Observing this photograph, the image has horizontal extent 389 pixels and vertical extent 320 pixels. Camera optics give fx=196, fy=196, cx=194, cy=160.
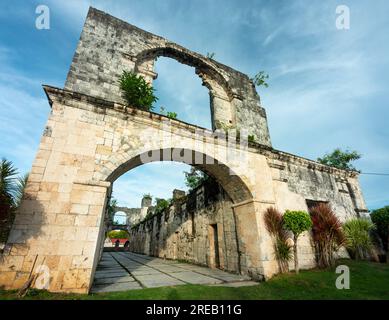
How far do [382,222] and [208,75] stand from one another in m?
11.2

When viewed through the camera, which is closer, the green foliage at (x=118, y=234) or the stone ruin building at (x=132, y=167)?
the stone ruin building at (x=132, y=167)

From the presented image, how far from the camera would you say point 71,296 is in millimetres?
3441

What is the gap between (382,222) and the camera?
32.1 feet

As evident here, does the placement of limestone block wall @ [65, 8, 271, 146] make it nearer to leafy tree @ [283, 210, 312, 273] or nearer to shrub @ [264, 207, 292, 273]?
shrub @ [264, 207, 292, 273]

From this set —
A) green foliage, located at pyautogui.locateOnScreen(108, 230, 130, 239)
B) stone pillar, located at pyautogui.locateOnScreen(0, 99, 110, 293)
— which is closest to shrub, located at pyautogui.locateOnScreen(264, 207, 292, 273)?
stone pillar, located at pyautogui.locateOnScreen(0, 99, 110, 293)

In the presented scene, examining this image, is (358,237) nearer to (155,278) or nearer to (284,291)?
(284,291)

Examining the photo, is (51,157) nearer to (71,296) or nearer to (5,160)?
(5,160)

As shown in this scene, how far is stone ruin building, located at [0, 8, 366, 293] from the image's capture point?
12.3 feet

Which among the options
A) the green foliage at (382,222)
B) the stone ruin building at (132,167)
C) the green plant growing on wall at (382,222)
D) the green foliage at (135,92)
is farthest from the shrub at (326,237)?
the green foliage at (135,92)

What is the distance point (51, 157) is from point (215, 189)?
6.28 metres

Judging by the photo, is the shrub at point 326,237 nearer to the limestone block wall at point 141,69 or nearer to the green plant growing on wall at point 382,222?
the limestone block wall at point 141,69

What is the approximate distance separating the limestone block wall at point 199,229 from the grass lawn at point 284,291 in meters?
2.12

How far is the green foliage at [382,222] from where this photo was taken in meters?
9.38

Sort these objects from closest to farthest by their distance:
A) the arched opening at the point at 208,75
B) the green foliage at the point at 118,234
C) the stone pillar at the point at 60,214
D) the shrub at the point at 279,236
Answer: the stone pillar at the point at 60,214 < the shrub at the point at 279,236 < the arched opening at the point at 208,75 < the green foliage at the point at 118,234
